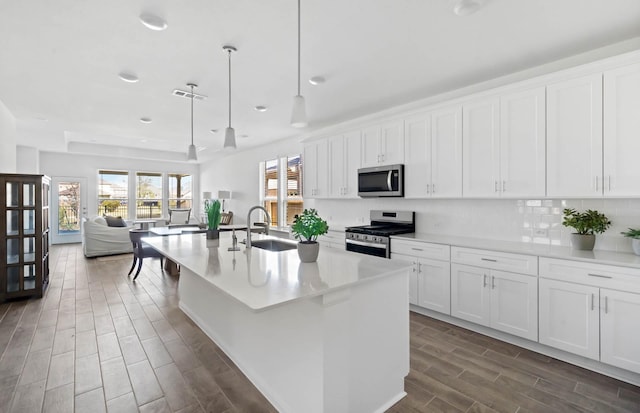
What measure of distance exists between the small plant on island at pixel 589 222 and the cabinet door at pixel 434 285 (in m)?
1.10

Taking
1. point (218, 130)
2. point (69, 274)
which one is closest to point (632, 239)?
point (218, 130)

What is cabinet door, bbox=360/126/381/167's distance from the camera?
4.16 metres

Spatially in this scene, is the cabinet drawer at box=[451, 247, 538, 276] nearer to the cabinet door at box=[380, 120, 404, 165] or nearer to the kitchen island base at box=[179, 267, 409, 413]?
the kitchen island base at box=[179, 267, 409, 413]

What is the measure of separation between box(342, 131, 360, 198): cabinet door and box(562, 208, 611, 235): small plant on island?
2.47 meters

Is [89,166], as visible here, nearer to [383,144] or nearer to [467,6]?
[383,144]

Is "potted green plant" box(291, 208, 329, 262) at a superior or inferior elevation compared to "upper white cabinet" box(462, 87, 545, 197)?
inferior

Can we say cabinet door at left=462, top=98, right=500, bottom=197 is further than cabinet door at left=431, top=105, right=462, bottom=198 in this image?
No

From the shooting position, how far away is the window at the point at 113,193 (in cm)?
904

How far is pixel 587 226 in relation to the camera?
2.60 meters

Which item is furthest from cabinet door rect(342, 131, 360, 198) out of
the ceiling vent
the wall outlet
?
the wall outlet

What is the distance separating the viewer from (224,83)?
137 inches

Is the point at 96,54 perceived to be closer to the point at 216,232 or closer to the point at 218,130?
the point at 216,232

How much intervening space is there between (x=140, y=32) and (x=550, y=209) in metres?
3.91

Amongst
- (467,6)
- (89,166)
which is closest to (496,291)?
(467,6)
